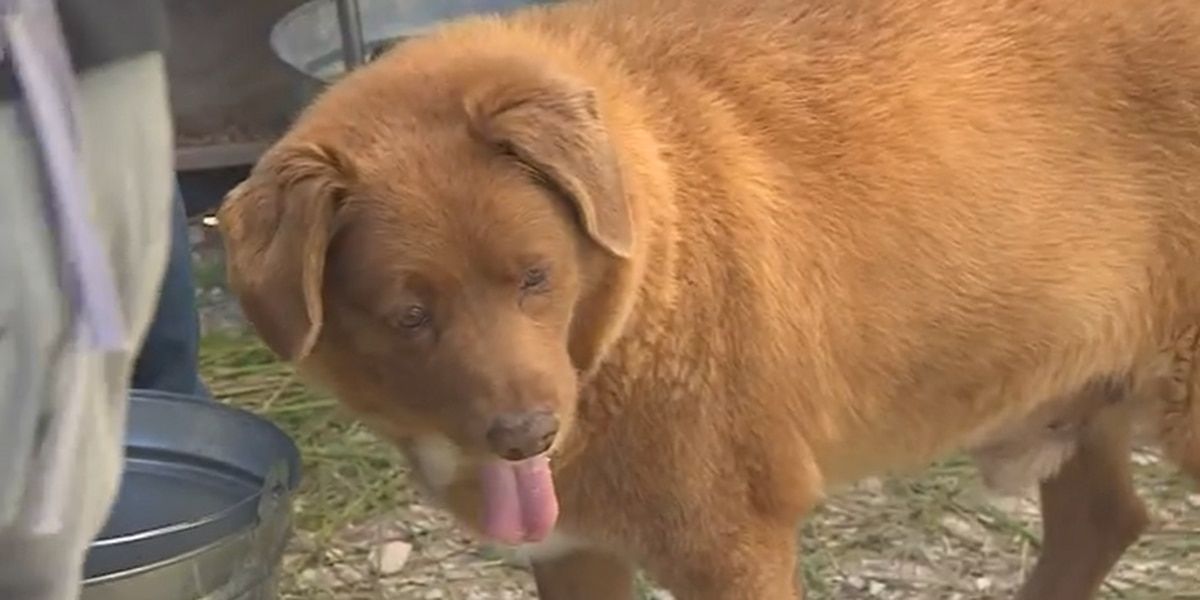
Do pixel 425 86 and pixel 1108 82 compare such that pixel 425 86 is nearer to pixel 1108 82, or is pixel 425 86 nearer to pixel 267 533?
pixel 267 533

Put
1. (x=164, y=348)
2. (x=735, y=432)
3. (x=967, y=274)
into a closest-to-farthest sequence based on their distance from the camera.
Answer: (x=735, y=432)
(x=967, y=274)
(x=164, y=348)

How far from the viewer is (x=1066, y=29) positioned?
8.00 ft

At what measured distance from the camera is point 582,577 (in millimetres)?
2592

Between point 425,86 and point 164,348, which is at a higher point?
point 425,86

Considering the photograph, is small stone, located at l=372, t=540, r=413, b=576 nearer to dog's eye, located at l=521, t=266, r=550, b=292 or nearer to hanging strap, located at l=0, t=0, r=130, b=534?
dog's eye, located at l=521, t=266, r=550, b=292

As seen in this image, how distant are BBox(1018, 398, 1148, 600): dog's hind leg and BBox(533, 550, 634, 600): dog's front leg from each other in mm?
794

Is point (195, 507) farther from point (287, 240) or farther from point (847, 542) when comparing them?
point (847, 542)

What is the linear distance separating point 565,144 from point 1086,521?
4.68ft

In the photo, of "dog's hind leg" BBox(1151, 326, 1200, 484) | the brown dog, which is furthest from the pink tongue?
"dog's hind leg" BBox(1151, 326, 1200, 484)

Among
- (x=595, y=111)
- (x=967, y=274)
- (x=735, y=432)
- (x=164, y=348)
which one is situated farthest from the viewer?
(x=164, y=348)

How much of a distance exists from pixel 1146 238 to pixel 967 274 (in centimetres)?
28

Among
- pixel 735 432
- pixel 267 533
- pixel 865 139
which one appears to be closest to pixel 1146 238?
pixel 865 139

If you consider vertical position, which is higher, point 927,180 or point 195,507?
point 927,180

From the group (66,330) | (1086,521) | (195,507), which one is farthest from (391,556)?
(66,330)
